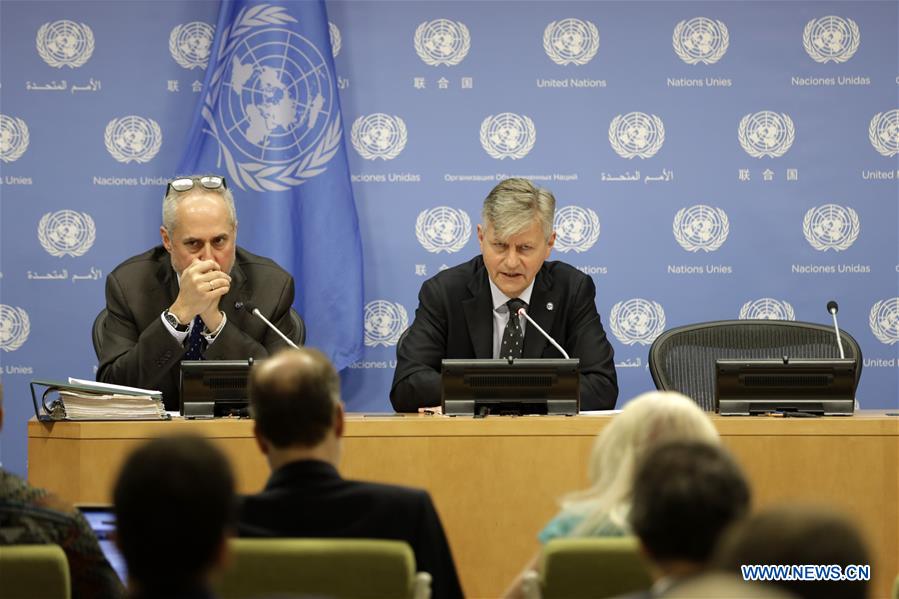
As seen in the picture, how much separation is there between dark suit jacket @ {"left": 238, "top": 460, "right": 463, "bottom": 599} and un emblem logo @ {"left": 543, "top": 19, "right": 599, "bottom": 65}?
12.9ft

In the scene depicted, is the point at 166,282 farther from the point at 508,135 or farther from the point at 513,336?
the point at 508,135

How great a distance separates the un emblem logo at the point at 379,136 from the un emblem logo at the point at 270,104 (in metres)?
0.17

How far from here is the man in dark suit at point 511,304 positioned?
455 centimetres

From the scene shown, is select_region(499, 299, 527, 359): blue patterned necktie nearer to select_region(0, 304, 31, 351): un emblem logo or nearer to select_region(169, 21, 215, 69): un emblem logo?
select_region(169, 21, 215, 69): un emblem logo

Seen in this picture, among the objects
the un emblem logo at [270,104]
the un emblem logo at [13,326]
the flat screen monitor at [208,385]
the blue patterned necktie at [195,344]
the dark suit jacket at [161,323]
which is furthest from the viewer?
the un emblem logo at [13,326]

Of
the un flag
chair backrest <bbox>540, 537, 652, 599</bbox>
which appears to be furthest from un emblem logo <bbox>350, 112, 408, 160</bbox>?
chair backrest <bbox>540, 537, 652, 599</bbox>

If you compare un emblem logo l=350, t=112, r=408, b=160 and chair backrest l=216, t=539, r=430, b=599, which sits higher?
un emblem logo l=350, t=112, r=408, b=160

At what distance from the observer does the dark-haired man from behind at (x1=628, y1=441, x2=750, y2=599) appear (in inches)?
65.0

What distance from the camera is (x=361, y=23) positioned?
5816mm

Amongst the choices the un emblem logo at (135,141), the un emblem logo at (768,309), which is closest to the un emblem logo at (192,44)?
the un emblem logo at (135,141)

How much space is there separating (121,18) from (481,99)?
1.86m

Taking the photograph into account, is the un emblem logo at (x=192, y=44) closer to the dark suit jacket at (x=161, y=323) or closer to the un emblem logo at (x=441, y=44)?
the un emblem logo at (x=441, y=44)

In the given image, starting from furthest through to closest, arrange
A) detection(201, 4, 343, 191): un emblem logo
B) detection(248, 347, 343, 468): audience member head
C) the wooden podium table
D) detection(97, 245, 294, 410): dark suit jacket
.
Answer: detection(201, 4, 343, 191): un emblem logo
detection(97, 245, 294, 410): dark suit jacket
the wooden podium table
detection(248, 347, 343, 468): audience member head

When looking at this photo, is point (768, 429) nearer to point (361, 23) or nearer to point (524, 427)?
point (524, 427)
